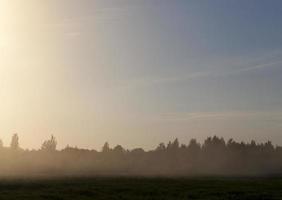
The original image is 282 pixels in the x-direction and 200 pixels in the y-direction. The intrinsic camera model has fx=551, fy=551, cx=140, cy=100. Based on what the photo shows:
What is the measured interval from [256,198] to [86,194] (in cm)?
2406

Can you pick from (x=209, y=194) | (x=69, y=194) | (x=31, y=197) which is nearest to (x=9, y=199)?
(x=31, y=197)

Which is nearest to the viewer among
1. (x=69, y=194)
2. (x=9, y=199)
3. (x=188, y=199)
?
(x=9, y=199)

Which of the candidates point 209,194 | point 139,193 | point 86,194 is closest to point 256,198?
point 209,194

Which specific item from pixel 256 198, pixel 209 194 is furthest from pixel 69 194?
pixel 256 198

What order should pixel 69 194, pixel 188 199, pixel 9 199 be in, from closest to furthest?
pixel 9 199
pixel 188 199
pixel 69 194

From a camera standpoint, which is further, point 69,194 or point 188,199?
→ point 69,194

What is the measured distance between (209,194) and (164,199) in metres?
13.6

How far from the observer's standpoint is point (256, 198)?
75562mm

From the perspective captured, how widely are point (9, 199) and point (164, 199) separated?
19593 millimetres

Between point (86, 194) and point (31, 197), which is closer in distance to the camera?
point (31, 197)

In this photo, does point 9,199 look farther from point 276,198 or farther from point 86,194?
point 276,198

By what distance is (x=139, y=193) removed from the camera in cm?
8269

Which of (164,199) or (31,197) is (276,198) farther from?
(31,197)

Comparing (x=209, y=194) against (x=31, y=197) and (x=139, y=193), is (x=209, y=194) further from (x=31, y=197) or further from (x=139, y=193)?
(x=31, y=197)
